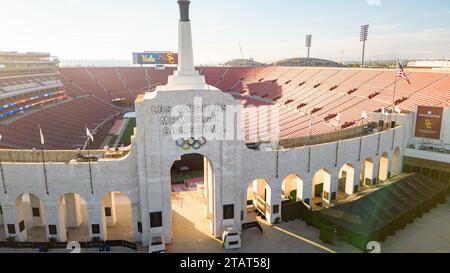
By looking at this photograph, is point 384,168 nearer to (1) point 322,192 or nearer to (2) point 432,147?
(2) point 432,147

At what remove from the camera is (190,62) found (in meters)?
26.2

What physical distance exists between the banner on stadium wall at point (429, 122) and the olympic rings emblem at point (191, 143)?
27429mm

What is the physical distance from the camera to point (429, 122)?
3606 cm

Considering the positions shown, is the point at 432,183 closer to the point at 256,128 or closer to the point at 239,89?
the point at 256,128

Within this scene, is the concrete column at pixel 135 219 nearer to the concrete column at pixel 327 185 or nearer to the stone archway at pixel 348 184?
the concrete column at pixel 327 185

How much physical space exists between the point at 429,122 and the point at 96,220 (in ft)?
119

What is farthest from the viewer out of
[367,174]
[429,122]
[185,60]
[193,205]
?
[429,122]

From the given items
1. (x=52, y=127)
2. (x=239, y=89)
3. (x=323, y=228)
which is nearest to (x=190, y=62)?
(x=323, y=228)

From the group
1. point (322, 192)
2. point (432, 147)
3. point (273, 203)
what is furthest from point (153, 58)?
point (273, 203)

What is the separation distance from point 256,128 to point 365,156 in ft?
74.9

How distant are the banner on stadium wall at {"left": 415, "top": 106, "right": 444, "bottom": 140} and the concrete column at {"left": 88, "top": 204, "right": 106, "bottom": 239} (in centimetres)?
3508

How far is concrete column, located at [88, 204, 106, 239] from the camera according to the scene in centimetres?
2433

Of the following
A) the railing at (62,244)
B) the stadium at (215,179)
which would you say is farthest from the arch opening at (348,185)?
the railing at (62,244)

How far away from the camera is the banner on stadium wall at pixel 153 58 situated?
112188mm
